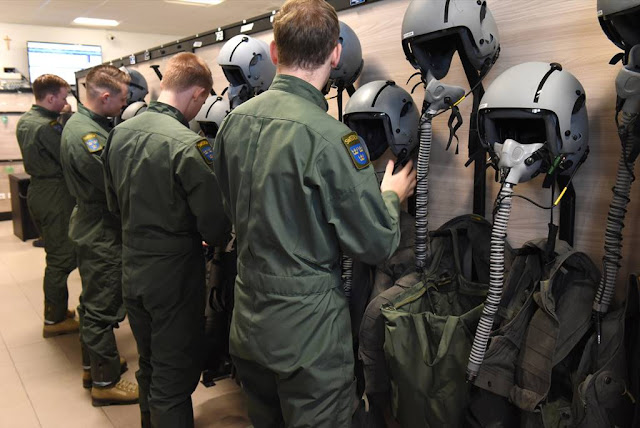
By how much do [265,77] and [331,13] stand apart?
971mm

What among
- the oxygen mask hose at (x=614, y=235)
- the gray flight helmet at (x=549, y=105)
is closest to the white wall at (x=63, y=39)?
the gray flight helmet at (x=549, y=105)

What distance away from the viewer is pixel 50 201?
11.6ft

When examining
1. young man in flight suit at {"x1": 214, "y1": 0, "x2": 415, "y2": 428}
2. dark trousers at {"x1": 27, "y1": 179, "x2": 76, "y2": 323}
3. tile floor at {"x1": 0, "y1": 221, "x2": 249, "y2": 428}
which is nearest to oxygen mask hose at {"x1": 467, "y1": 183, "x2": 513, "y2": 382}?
young man in flight suit at {"x1": 214, "y1": 0, "x2": 415, "y2": 428}

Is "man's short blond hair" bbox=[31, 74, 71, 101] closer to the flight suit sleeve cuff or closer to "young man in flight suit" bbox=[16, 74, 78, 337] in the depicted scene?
"young man in flight suit" bbox=[16, 74, 78, 337]

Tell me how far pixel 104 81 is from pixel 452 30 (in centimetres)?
203

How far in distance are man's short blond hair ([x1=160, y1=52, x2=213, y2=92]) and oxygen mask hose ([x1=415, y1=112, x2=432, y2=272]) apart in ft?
3.23

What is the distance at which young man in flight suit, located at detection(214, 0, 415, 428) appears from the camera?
1.30 meters

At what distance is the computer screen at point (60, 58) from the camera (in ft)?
29.1

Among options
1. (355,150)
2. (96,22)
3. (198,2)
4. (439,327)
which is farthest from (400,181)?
(96,22)

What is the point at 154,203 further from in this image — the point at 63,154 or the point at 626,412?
the point at 626,412

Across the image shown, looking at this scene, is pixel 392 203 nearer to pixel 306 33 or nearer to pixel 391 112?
pixel 391 112

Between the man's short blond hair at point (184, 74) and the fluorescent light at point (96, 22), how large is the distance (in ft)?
25.9

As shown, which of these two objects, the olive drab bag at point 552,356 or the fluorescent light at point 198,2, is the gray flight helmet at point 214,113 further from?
the fluorescent light at point 198,2

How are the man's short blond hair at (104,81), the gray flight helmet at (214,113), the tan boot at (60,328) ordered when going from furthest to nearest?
the tan boot at (60,328), the man's short blond hair at (104,81), the gray flight helmet at (214,113)
